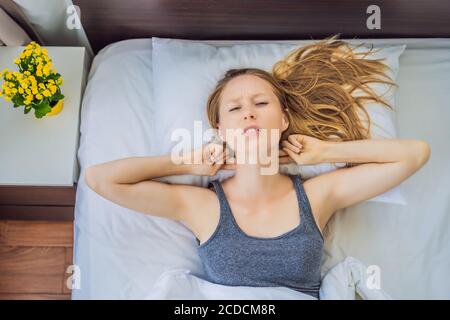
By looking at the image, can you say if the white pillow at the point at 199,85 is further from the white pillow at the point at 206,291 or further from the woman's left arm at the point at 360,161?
the white pillow at the point at 206,291

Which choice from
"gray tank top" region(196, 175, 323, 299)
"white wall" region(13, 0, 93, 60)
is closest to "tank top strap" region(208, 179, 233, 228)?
"gray tank top" region(196, 175, 323, 299)

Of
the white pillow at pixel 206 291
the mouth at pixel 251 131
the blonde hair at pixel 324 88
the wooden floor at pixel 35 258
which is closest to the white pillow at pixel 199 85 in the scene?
the blonde hair at pixel 324 88

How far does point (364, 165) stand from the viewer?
4.15 feet

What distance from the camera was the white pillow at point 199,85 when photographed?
132 cm

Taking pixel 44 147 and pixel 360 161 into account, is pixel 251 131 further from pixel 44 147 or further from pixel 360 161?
pixel 44 147

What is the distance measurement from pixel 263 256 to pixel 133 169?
40cm

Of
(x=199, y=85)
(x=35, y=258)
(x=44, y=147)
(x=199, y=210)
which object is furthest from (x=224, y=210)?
(x=35, y=258)

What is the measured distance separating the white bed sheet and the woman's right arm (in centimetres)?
8

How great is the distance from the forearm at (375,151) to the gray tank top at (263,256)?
8.4 inches

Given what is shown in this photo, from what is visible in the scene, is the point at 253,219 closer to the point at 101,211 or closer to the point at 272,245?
the point at 272,245

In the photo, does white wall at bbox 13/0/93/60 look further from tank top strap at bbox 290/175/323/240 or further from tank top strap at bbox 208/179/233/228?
tank top strap at bbox 290/175/323/240

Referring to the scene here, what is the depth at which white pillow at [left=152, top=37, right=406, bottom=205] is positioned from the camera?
1.32 metres

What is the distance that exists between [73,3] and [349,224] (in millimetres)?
1018
